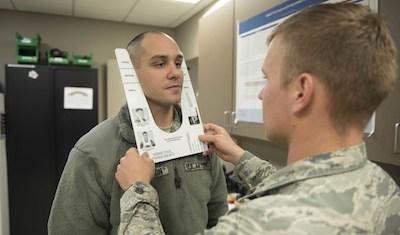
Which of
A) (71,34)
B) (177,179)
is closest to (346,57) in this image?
(177,179)

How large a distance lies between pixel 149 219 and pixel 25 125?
8.77 feet

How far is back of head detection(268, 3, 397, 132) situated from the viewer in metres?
0.57

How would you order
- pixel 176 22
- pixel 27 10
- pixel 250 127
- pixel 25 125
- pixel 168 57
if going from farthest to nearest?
pixel 176 22, pixel 27 10, pixel 25 125, pixel 250 127, pixel 168 57

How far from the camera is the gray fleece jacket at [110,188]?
0.94 m

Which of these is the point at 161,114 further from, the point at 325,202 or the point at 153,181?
the point at 325,202

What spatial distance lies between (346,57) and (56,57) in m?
3.19

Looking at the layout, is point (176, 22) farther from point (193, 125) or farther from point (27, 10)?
point (193, 125)

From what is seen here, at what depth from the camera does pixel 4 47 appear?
126 inches

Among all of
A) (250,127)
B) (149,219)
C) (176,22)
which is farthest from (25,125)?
(149,219)

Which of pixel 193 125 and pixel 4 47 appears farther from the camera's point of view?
pixel 4 47

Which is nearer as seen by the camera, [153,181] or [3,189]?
[153,181]

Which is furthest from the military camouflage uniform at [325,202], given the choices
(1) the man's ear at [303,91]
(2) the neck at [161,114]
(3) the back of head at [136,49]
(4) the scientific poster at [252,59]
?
(4) the scientific poster at [252,59]

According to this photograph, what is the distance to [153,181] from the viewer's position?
3.32 ft

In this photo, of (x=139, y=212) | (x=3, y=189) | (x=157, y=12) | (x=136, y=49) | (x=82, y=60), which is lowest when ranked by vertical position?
(x=3, y=189)
